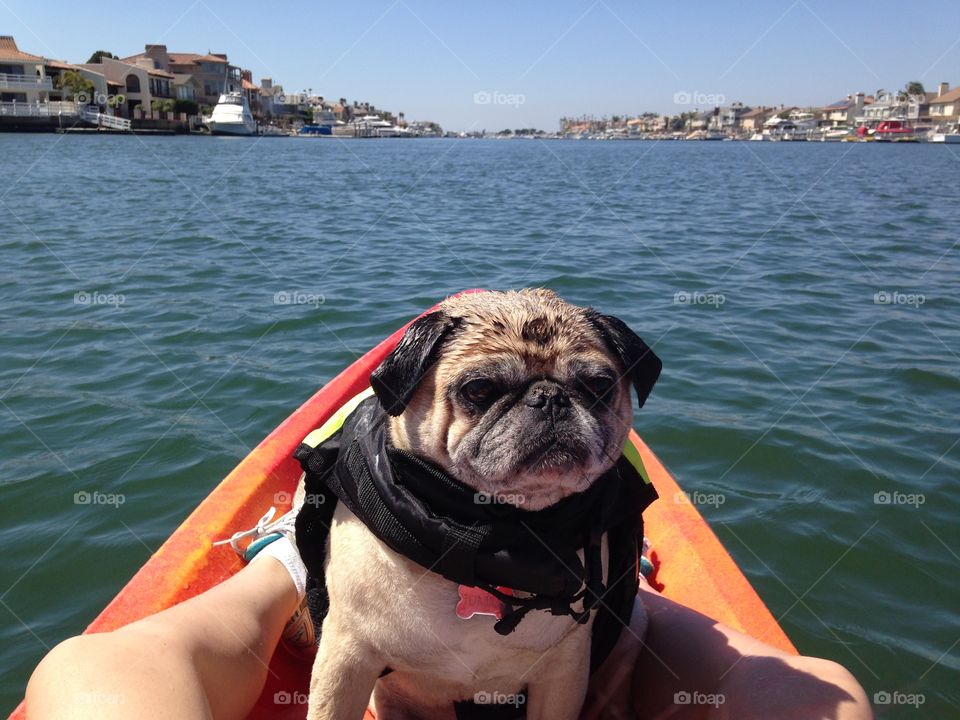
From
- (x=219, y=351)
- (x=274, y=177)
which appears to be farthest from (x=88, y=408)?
(x=274, y=177)

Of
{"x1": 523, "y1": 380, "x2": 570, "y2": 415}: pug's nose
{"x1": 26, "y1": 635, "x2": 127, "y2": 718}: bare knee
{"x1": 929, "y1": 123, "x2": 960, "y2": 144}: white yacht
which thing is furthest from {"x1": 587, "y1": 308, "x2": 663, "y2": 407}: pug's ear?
{"x1": 929, "y1": 123, "x2": 960, "y2": 144}: white yacht

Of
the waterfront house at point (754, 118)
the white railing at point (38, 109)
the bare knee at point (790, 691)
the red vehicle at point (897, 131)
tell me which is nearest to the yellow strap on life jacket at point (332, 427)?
the bare knee at point (790, 691)

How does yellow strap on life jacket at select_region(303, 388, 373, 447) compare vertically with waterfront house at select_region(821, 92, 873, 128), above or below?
below

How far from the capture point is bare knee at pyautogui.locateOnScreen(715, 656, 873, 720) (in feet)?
6.97

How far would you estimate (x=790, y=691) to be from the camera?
2.20 meters

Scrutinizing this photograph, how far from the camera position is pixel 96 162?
3431cm

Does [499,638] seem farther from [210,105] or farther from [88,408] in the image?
[210,105]

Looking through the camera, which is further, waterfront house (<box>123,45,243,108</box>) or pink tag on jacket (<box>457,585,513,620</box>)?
waterfront house (<box>123,45,243,108</box>)

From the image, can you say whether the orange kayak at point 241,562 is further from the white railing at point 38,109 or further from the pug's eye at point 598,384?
the white railing at point 38,109

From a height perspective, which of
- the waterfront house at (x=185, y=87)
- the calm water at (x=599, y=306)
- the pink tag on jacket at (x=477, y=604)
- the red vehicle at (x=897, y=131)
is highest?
the waterfront house at (x=185, y=87)

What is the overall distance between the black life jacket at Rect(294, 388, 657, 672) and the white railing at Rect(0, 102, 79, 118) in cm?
7305

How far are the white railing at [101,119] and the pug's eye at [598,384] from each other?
7692cm

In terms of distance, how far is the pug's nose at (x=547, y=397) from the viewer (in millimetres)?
2037

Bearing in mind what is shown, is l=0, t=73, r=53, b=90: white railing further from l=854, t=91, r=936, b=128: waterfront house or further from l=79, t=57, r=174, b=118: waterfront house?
l=854, t=91, r=936, b=128: waterfront house
